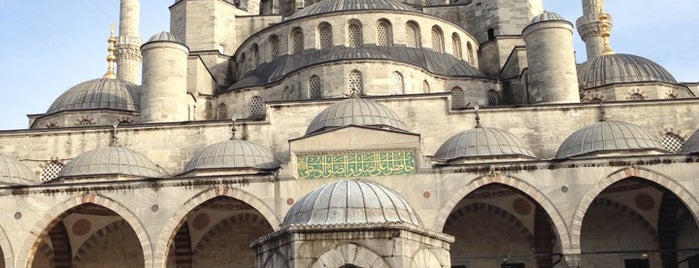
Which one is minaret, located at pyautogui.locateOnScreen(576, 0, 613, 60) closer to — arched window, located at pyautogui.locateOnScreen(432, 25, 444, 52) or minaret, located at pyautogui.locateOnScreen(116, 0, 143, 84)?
arched window, located at pyautogui.locateOnScreen(432, 25, 444, 52)

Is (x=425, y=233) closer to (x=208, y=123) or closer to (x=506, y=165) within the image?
(x=506, y=165)

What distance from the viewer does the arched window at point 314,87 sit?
65.5 feet

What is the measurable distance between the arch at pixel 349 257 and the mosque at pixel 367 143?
831 centimetres

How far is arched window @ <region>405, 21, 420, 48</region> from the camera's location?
22094 mm

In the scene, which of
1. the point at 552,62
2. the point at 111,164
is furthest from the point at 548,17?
the point at 111,164

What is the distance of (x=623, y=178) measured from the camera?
51.2ft

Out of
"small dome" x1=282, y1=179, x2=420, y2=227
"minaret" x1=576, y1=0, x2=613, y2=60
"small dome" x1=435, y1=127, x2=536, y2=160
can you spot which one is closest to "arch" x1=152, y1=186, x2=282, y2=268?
"small dome" x1=435, y1=127, x2=536, y2=160

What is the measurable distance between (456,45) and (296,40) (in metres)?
4.48

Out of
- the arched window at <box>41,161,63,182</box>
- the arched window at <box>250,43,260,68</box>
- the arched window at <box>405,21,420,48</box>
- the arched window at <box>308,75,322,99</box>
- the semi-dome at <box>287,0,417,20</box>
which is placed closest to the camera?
the arched window at <box>41,161,63,182</box>

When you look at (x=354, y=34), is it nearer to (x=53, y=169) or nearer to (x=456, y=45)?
(x=456, y=45)

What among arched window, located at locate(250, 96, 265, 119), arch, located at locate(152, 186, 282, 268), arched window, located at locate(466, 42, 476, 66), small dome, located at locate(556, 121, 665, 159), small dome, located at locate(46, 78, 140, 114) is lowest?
arch, located at locate(152, 186, 282, 268)

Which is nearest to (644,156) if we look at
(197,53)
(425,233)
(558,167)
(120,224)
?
(558,167)

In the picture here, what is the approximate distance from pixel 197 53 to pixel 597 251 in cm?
1265

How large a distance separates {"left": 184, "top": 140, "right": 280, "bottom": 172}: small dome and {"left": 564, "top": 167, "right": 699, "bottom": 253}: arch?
6.06 meters
